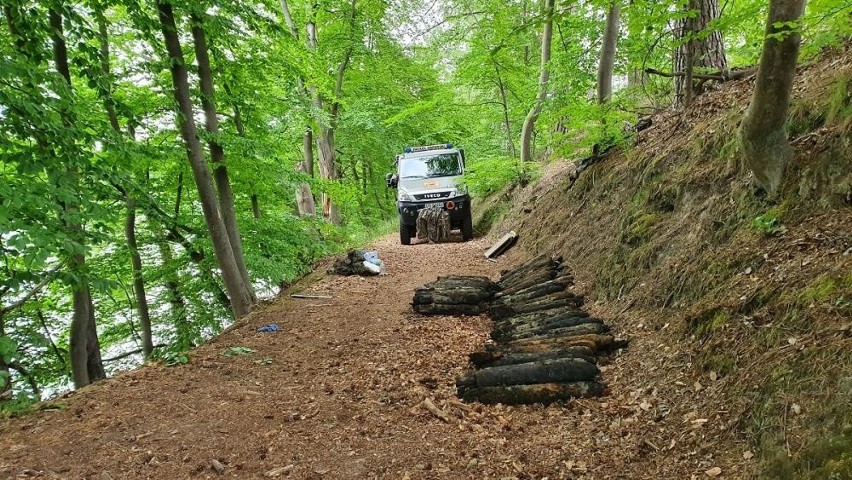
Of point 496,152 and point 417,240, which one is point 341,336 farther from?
point 496,152

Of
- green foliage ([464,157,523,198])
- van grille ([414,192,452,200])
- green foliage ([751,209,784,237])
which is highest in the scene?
green foliage ([464,157,523,198])

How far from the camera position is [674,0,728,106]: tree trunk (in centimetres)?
640

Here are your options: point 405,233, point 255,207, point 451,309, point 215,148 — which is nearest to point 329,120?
point 405,233

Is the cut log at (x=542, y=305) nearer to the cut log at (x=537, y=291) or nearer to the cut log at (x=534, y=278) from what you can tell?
the cut log at (x=537, y=291)

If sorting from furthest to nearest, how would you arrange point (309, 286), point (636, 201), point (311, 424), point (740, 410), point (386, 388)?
point (309, 286), point (636, 201), point (386, 388), point (311, 424), point (740, 410)

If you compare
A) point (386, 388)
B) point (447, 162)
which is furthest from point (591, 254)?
point (447, 162)

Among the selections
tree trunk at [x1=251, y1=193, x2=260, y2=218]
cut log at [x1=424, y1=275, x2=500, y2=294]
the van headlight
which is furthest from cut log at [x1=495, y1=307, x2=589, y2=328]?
the van headlight

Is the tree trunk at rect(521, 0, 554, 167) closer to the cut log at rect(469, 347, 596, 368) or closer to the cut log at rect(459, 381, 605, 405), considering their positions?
the cut log at rect(469, 347, 596, 368)

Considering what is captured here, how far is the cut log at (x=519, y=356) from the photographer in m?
4.17

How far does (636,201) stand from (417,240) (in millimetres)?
8598

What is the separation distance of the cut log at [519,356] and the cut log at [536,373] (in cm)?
13

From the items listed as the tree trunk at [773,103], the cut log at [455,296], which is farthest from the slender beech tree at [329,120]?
the tree trunk at [773,103]

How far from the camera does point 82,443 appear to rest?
3.58 meters

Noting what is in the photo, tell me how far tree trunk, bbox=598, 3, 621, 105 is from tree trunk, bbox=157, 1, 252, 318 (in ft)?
22.2
